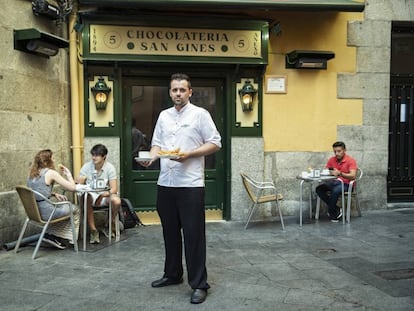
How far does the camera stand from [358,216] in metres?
7.69

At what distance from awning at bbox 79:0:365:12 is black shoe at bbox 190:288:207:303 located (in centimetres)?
408

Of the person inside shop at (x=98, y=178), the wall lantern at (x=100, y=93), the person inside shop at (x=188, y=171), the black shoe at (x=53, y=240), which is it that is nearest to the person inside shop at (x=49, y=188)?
the black shoe at (x=53, y=240)

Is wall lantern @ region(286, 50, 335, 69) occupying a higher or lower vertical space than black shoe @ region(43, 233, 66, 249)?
higher

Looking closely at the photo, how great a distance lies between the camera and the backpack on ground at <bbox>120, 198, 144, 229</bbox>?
22.6ft

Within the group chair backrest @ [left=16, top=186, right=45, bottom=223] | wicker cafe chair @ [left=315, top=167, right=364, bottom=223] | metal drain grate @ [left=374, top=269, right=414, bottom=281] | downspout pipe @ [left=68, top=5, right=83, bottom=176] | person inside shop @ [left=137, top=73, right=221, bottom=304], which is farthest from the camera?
wicker cafe chair @ [left=315, top=167, right=364, bottom=223]

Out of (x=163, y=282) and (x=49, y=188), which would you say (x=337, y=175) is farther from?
(x=49, y=188)

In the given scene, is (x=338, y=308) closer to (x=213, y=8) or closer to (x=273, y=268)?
(x=273, y=268)

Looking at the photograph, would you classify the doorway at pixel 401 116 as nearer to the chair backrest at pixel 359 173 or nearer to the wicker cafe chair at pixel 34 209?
the chair backrest at pixel 359 173

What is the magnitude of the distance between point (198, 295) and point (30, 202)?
2397mm

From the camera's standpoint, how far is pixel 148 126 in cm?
750

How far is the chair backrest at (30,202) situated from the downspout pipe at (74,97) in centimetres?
175

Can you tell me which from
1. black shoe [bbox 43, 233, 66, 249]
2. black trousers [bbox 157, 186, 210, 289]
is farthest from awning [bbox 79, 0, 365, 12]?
black trousers [bbox 157, 186, 210, 289]

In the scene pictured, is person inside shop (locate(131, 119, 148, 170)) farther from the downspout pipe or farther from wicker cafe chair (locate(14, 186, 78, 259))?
wicker cafe chair (locate(14, 186, 78, 259))

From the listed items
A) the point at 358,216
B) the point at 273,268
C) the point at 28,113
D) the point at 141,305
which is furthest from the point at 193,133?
the point at 358,216
